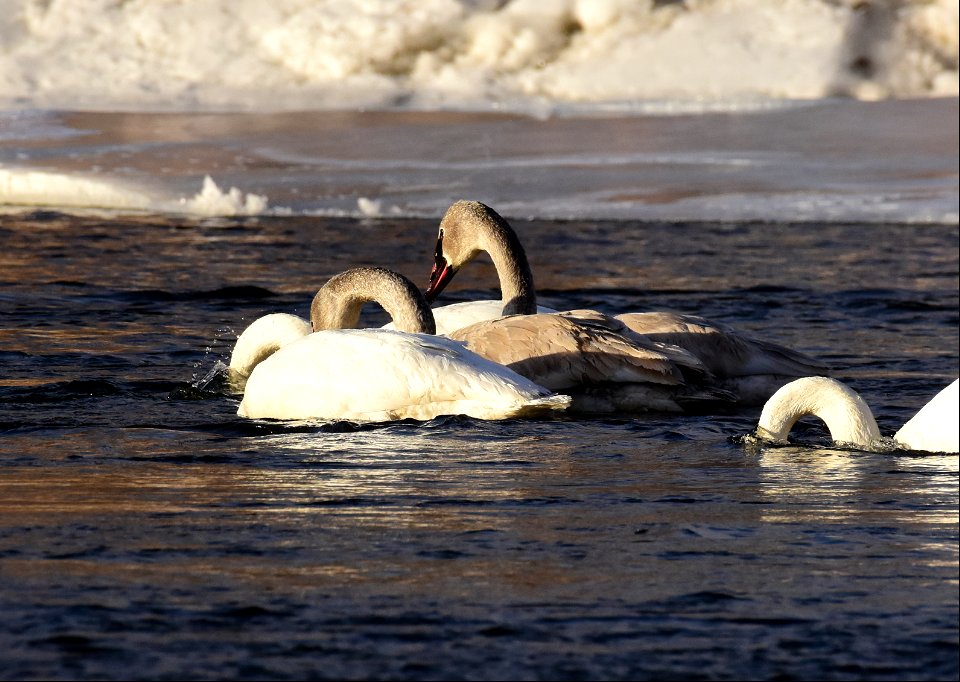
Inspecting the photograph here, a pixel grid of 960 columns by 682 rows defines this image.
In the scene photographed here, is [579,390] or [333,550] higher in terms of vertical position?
[579,390]

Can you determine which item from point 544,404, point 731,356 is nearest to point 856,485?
point 544,404

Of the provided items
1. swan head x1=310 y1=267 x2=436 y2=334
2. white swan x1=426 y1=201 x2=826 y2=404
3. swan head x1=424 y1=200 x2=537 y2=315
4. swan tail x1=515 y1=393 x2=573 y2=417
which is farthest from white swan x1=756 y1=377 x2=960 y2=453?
swan head x1=424 y1=200 x2=537 y2=315

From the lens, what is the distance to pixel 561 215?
16.1 meters

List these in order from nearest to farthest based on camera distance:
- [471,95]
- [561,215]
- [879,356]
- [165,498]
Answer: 1. [165,498]
2. [879,356]
3. [561,215]
4. [471,95]

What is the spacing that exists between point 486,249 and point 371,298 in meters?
1.44

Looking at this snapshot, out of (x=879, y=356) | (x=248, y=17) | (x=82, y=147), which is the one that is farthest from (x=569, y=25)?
(x=879, y=356)

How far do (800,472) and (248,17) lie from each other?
17.6m

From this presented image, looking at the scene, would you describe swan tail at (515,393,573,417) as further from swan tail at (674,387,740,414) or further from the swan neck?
the swan neck

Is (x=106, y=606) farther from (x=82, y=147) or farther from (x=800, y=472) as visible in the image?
(x=82, y=147)

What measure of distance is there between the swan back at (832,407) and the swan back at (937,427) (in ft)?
0.47

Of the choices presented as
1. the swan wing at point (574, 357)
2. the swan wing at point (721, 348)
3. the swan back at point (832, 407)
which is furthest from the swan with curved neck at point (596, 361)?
the swan back at point (832, 407)

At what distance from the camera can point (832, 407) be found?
6629 mm

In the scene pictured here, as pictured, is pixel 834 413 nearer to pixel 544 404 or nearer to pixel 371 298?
pixel 544 404

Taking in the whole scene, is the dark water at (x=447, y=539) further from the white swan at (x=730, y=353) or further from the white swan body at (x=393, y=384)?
the white swan at (x=730, y=353)
